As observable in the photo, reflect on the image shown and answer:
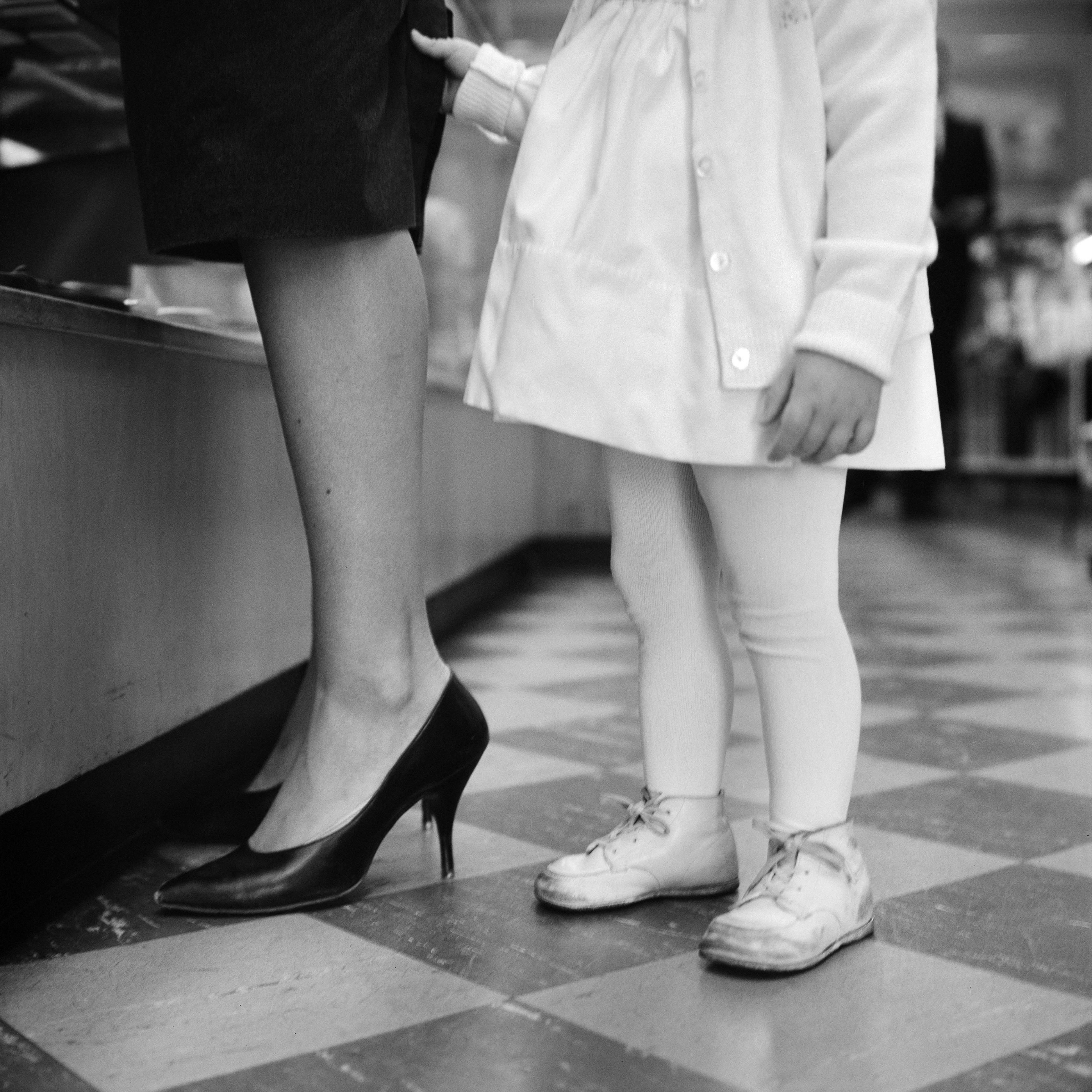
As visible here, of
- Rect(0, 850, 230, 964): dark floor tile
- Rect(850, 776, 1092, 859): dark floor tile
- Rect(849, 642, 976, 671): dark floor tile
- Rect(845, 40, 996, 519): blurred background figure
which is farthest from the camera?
Rect(845, 40, 996, 519): blurred background figure

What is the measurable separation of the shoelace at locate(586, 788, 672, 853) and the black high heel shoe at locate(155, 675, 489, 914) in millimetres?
146

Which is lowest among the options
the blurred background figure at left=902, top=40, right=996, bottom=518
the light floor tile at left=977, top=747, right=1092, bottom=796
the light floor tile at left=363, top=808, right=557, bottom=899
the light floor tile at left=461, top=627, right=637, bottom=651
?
the light floor tile at left=461, top=627, right=637, bottom=651

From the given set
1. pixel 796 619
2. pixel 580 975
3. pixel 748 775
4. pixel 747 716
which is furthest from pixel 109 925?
pixel 747 716

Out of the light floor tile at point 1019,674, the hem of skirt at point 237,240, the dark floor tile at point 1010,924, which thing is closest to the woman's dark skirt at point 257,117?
the hem of skirt at point 237,240

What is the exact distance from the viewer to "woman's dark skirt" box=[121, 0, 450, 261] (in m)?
1.10

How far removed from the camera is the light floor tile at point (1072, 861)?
1.29 m

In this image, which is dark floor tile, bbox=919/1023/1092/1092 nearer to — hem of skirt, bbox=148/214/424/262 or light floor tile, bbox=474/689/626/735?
hem of skirt, bbox=148/214/424/262

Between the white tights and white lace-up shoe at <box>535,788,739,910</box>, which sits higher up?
the white tights

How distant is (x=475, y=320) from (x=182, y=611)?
2750mm

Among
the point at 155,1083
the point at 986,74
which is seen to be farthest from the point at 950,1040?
the point at 986,74

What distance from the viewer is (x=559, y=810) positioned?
154 centimetres

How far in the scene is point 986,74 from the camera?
10.7 m

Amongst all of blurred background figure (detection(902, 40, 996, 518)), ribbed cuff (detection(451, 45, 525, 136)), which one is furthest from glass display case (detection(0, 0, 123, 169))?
blurred background figure (detection(902, 40, 996, 518))

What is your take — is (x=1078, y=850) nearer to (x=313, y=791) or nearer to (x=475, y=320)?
(x=313, y=791)
